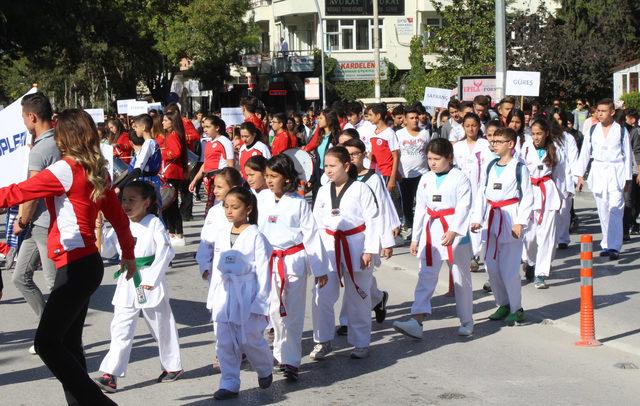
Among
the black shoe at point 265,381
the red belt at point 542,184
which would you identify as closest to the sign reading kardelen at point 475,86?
the red belt at point 542,184

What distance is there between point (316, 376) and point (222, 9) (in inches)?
1911

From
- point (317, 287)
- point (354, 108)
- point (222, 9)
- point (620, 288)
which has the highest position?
point (222, 9)

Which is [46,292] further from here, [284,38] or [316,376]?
[284,38]

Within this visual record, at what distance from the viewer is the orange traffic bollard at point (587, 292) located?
343 inches

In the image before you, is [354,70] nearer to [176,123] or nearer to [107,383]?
[176,123]

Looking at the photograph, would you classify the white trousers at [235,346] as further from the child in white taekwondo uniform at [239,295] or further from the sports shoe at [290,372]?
the sports shoe at [290,372]

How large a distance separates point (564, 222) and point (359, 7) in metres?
47.2

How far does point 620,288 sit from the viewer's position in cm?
1188

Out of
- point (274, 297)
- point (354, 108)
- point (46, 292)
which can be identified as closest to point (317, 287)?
point (274, 297)

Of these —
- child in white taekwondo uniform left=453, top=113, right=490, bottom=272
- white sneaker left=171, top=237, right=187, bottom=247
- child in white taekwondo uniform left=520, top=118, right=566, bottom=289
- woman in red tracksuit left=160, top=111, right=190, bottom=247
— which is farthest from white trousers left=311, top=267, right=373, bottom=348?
white sneaker left=171, top=237, right=187, bottom=247

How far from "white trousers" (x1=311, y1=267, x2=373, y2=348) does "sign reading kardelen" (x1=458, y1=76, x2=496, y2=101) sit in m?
13.6

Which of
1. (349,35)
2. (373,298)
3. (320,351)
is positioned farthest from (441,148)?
(349,35)

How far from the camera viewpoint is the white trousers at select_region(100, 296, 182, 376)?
7.64 meters

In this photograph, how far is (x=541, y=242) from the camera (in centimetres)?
1218
